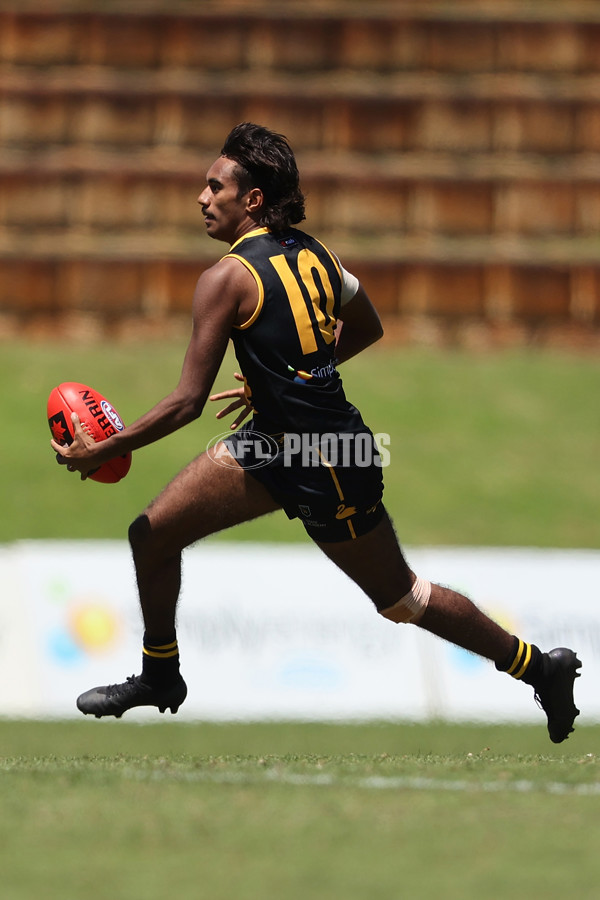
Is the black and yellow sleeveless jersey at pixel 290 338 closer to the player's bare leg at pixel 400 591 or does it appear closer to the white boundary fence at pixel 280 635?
the player's bare leg at pixel 400 591

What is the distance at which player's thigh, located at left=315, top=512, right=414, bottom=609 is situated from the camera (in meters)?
5.07

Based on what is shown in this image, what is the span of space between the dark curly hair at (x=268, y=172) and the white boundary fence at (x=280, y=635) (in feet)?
17.2

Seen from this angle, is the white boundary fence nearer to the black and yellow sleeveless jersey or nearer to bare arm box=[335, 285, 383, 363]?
bare arm box=[335, 285, 383, 363]

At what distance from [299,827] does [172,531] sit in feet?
5.02

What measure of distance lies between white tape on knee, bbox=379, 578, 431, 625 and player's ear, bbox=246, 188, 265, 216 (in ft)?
5.05

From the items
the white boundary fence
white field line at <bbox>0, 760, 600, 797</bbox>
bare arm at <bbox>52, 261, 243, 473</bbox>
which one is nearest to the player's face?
bare arm at <bbox>52, 261, 243, 473</bbox>

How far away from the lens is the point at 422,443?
18.5 metres

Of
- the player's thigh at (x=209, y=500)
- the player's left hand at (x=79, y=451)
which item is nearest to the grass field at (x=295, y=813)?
the player's thigh at (x=209, y=500)

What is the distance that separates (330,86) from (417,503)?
324 inches

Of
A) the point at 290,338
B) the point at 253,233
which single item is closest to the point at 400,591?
the point at 290,338

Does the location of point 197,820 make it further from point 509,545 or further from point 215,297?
point 509,545

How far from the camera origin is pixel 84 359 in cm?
2038

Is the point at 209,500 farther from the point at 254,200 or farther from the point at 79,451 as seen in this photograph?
the point at 254,200

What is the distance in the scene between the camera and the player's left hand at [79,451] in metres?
5.00
